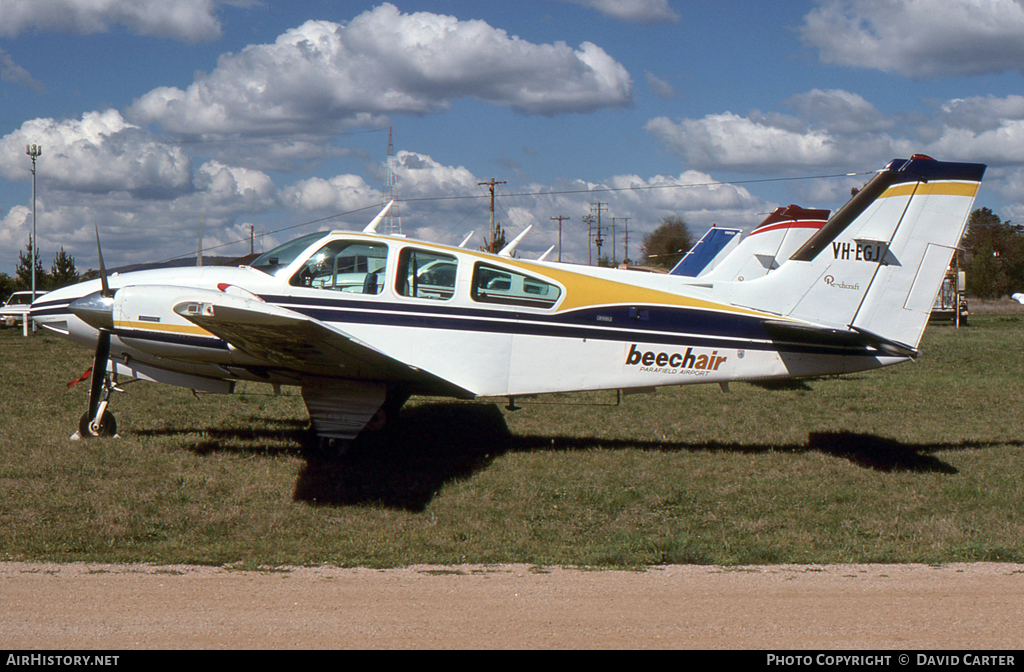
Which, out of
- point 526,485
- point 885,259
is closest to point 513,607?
point 526,485

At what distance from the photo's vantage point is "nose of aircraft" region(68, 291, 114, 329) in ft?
29.0

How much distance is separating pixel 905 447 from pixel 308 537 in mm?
7768

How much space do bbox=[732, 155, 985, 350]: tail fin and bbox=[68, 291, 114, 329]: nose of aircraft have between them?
712cm

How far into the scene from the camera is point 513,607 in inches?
198

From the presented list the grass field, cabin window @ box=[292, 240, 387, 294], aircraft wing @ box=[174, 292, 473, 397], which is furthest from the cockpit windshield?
the grass field

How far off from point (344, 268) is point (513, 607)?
5029 mm

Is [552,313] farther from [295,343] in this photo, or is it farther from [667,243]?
[667,243]

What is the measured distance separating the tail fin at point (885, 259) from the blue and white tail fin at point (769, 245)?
805 centimetres

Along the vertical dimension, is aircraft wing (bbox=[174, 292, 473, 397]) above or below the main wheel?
above

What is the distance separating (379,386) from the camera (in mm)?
9172

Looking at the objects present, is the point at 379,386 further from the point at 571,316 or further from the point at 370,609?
the point at 370,609

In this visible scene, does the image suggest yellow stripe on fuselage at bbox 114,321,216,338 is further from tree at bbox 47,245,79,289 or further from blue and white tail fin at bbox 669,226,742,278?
tree at bbox 47,245,79,289

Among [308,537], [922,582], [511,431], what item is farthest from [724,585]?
[511,431]

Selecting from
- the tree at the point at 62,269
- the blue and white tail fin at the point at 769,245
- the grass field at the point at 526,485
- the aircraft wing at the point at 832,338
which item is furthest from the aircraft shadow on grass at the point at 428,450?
the tree at the point at 62,269
